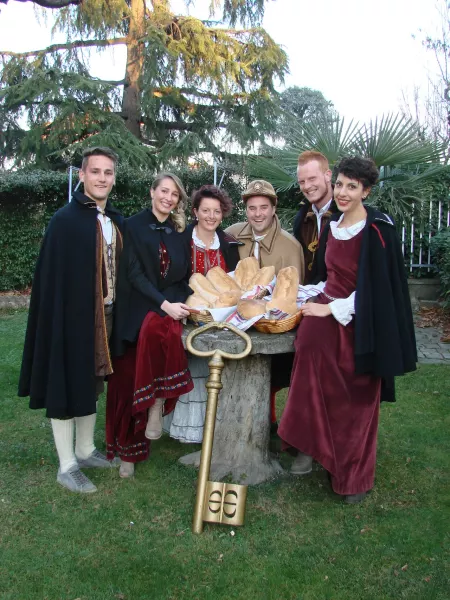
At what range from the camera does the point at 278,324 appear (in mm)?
3156

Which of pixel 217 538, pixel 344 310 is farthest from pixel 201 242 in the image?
pixel 217 538

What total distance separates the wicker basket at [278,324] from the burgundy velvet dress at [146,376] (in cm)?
49

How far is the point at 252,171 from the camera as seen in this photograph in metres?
8.50

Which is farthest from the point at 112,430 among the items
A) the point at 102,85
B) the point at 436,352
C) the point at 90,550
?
the point at 102,85

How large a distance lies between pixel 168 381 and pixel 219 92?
11564mm

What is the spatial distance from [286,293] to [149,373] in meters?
0.94

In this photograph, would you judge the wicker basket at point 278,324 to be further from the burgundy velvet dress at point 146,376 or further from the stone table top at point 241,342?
the burgundy velvet dress at point 146,376

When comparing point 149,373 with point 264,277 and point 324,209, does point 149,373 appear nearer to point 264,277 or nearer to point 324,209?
point 264,277

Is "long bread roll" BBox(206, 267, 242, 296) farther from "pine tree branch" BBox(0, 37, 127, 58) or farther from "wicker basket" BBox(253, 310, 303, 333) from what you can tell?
"pine tree branch" BBox(0, 37, 127, 58)

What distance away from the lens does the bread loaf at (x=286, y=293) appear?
318 centimetres

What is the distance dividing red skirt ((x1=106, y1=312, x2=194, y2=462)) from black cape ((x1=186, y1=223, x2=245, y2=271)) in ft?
2.26

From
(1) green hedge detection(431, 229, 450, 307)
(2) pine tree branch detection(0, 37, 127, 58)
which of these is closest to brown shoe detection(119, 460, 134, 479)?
(1) green hedge detection(431, 229, 450, 307)

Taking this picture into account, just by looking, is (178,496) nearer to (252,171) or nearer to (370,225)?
(370,225)

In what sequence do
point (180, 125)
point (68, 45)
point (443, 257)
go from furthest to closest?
point (180, 125) → point (68, 45) → point (443, 257)
